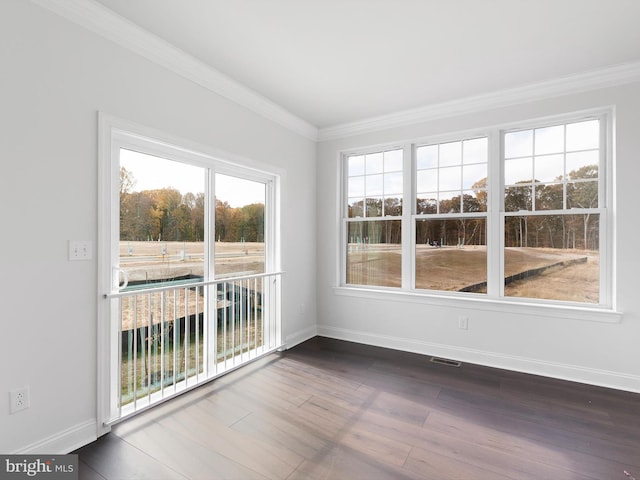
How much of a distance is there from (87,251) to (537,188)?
146 inches

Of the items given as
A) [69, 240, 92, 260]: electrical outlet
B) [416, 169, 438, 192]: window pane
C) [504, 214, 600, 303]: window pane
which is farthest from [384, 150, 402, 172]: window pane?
[69, 240, 92, 260]: electrical outlet

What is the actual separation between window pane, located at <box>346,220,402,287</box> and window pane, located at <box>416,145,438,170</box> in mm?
699

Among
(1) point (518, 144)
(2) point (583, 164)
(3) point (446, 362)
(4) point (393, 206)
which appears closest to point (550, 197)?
(2) point (583, 164)

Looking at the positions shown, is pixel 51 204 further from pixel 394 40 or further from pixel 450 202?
pixel 450 202

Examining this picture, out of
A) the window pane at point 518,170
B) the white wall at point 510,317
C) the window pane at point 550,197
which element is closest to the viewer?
the white wall at point 510,317

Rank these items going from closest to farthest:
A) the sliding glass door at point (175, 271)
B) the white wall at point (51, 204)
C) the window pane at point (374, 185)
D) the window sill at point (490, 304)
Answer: the white wall at point (51, 204)
the sliding glass door at point (175, 271)
the window sill at point (490, 304)
the window pane at point (374, 185)

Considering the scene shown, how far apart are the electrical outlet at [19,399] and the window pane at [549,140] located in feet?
13.9

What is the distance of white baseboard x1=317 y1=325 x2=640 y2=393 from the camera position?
9.04ft

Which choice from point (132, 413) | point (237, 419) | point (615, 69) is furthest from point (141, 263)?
point (615, 69)

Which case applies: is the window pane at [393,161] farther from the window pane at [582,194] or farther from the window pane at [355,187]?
the window pane at [582,194]

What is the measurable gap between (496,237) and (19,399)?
3.79 m

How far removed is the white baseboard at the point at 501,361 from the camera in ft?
9.04

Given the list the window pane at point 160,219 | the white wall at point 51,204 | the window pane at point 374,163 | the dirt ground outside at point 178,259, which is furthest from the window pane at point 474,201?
the white wall at point 51,204

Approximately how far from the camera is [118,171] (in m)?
2.27
